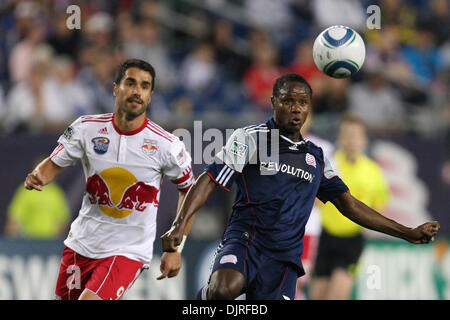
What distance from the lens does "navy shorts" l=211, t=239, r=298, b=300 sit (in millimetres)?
6152

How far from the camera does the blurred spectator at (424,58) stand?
568 inches

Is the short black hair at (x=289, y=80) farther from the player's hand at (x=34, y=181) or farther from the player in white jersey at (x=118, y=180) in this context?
the player's hand at (x=34, y=181)

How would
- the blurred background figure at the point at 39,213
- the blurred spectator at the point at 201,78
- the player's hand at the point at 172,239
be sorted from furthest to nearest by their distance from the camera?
the blurred spectator at the point at 201,78 < the blurred background figure at the point at 39,213 < the player's hand at the point at 172,239

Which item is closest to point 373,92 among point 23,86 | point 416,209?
point 416,209

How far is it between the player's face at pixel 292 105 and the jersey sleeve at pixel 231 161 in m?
0.31

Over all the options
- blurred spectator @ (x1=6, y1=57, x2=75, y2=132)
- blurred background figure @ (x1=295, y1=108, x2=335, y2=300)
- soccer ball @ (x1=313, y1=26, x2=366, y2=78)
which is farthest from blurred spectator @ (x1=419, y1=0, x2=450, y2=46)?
soccer ball @ (x1=313, y1=26, x2=366, y2=78)

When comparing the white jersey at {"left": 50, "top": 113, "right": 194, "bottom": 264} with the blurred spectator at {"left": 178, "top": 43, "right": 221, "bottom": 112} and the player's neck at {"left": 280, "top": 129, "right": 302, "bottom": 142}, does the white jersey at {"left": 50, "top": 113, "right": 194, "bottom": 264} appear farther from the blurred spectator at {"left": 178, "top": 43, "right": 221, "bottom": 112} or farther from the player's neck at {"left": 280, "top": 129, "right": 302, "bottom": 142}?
the blurred spectator at {"left": 178, "top": 43, "right": 221, "bottom": 112}

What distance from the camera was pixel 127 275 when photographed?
660 centimetres

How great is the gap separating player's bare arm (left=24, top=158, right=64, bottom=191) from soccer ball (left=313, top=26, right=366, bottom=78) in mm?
2485

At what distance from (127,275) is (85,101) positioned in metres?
6.32

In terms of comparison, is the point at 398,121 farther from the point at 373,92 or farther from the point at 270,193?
the point at 270,193

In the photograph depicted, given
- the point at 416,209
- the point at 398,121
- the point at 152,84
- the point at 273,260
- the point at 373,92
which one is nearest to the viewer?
the point at 273,260

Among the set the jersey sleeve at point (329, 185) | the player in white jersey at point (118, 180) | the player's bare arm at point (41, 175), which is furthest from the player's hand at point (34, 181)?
the jersey sleeve at point (329, 185)

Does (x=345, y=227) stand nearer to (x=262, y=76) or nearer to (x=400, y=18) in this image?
(x=262, y=76)
